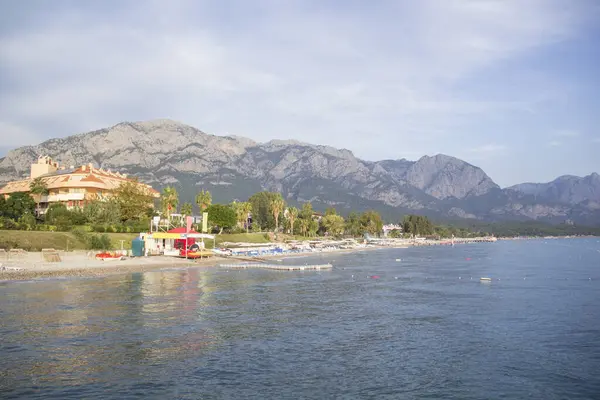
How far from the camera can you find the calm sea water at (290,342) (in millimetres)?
20781

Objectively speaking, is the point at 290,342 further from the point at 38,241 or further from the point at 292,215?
the point at 292,215

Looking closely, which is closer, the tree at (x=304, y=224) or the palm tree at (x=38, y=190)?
the palm tree at (x=38, y=190)

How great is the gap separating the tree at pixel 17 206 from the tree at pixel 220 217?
42.0 metres

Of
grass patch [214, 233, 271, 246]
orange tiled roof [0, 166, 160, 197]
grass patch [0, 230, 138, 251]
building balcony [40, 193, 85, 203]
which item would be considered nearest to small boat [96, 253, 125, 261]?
grass patch [0, 230, 138, 251]

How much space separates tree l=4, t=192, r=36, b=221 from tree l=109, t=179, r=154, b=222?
50.8ft

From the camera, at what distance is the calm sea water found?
20781 mm

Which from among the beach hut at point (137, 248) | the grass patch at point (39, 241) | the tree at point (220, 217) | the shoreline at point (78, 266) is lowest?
the shoreline at point (78, 266)

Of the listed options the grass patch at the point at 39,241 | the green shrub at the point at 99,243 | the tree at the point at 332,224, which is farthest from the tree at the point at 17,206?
the tree at the point at 332,224

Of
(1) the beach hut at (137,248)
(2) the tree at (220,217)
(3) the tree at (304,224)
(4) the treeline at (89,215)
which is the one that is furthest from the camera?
(3) the tree at (304,224)

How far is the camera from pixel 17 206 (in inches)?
3514

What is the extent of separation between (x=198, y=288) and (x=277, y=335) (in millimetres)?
21353

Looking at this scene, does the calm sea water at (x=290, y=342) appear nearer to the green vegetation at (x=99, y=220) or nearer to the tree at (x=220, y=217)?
the green vegetation at (x=99, y=220)

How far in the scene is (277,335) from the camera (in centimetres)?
2995

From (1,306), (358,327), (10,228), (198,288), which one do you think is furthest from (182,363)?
(10,228)
